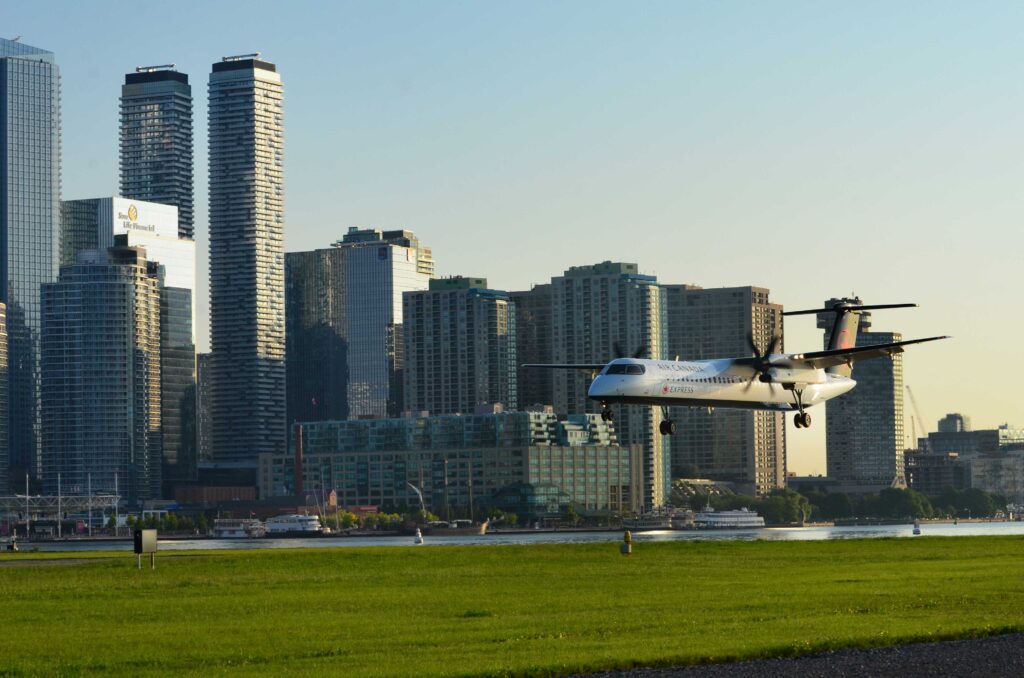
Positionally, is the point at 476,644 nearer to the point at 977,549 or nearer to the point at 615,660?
the point at 615,660

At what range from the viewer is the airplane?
102 m

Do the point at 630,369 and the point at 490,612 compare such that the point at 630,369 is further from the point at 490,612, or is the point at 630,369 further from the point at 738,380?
the point at 490,612

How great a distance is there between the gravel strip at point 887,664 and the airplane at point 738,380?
195ft

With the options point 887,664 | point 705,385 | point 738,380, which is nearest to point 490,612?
point 887,664

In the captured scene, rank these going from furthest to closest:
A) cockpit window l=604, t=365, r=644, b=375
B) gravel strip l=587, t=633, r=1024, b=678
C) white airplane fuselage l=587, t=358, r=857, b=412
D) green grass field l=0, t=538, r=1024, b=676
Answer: cockpit window l=604, t=365, r=644, b=375 → white airplane fuselage l=587, t=358, r=857, b=412 → green grass field l=0, t=538, r=1024, b=676 → gravel strip l=587, t=633, r=1024, b=678

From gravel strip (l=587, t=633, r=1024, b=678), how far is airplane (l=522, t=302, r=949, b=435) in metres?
59.4

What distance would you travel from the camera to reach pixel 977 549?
87.6 meters

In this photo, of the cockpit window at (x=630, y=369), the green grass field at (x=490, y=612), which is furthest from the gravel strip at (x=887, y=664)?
the cockpit window at (x=630, y=369)

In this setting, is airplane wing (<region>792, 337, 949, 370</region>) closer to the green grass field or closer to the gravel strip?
the green grass field

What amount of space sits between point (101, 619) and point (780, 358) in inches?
2596

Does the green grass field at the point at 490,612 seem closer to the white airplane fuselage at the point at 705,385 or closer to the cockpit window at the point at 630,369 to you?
the white airplane fuselage at the point at 705,385

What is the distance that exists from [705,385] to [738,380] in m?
3.48

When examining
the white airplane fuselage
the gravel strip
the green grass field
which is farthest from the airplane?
the gravel strip

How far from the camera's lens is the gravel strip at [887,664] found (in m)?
37.6
